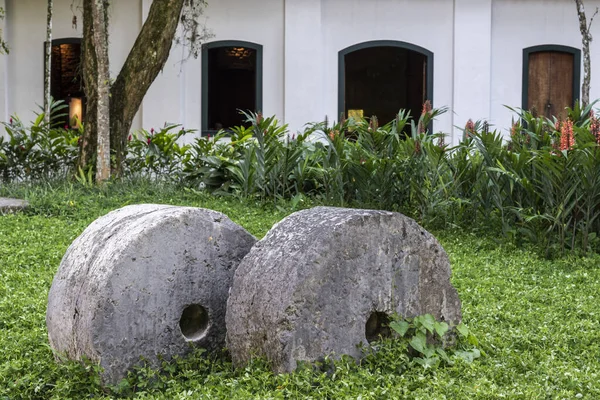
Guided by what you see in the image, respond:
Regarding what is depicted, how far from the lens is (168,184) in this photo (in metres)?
10.2

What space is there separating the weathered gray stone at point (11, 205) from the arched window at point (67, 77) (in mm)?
5879

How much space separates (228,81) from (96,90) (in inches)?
170

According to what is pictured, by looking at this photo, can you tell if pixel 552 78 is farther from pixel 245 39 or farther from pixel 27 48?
pixel 27 48

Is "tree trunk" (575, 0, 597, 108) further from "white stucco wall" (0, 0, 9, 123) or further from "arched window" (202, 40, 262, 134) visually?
"white stucco wall" (0, 0, 9, 123)

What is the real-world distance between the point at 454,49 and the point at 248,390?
11720 millimetres

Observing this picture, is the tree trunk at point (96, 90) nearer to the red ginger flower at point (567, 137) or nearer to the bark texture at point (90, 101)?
the bark texture at point (90, 101)

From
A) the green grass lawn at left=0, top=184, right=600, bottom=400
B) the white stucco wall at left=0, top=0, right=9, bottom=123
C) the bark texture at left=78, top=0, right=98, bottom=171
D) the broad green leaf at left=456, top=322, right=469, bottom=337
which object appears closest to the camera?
the green grass lawn at left=0, top=184, right=600, bottom=400

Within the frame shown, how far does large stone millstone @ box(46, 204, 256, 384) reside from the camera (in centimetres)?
409

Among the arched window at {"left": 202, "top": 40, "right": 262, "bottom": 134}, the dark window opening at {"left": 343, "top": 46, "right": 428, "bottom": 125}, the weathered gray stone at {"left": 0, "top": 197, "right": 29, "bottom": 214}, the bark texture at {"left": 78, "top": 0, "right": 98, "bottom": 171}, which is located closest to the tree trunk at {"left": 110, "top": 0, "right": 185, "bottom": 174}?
the bark texture at {"left": 78, "top": 0, "right": 98, "bottom": 171}

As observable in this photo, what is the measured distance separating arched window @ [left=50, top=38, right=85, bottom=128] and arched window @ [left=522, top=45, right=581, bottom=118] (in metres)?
7.74

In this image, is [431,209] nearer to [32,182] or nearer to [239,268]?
[239,268]

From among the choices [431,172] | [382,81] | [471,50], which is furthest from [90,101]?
[382,81]

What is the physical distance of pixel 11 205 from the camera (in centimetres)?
886

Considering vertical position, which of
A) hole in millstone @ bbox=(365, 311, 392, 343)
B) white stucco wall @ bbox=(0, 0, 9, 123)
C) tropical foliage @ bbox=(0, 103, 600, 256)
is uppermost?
white stucco wall @ bbox=(0, 0, 9, 123)
